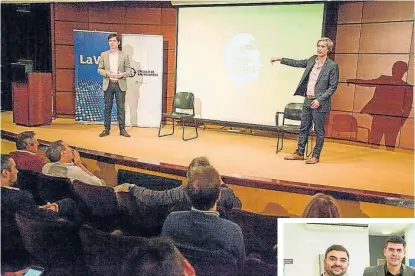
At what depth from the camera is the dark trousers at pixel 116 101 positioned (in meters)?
2.30

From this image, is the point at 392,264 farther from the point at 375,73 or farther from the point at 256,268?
the point at 375,73

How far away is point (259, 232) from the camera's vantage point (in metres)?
2.18

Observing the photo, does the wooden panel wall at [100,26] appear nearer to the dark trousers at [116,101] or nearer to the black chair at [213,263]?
the dark trousers at [116,101]

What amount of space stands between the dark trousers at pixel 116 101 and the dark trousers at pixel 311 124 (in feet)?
→ 2.86

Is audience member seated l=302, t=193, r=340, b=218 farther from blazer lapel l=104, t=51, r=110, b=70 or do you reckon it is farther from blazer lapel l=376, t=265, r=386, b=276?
blazer lapel l=104, t=51, r=110, b=70

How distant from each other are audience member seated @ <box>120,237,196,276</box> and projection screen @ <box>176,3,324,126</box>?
690mm

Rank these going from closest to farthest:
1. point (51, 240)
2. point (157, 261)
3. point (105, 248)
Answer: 1. point (157, 261)
2. point (105, 248)
3. point (51, 240)

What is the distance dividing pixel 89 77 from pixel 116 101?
0.58ft

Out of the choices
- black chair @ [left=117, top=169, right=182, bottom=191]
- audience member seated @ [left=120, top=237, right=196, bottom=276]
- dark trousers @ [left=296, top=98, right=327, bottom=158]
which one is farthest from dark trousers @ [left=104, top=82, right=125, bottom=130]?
dark trousers @ [left=296, top=98, right=327, bottom=158]

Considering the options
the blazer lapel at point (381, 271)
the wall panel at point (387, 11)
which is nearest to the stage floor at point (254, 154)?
the blazer lapel at point (381, 271)

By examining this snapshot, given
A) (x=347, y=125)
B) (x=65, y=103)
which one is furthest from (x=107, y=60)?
(x=347, y=125)

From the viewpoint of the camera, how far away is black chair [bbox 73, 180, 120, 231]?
92.8 inches

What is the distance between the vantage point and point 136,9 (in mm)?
2234

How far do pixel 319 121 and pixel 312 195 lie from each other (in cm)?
34
